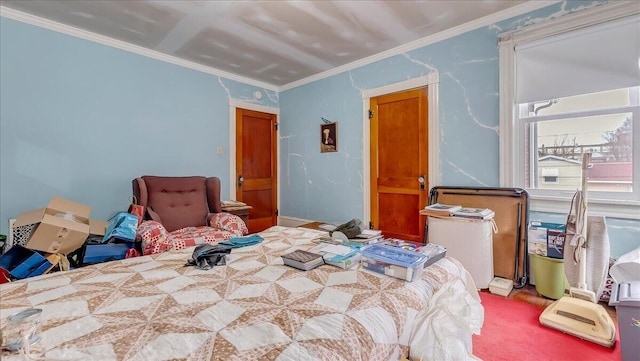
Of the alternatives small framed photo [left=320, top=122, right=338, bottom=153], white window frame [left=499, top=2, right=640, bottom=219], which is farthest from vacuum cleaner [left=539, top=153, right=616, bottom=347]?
small framed photo [left=320, top=122, right=338, bottom=153]

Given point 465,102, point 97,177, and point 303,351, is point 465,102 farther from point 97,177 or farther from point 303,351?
point 97,177

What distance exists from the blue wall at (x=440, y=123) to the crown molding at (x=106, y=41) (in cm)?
120

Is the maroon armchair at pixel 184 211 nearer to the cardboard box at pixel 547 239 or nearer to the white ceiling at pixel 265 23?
the white ceiling at pixel 265 23

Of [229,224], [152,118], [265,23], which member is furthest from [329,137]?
[152,118]

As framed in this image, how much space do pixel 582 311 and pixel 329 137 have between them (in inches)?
125

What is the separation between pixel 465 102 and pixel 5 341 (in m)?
3.42

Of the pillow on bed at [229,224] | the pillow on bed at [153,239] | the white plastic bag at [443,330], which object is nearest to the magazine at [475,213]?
the white plastic bag at [443,330]

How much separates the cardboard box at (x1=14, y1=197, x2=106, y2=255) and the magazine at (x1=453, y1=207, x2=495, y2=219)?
3.19m

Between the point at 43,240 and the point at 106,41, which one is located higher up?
the point at 106,41

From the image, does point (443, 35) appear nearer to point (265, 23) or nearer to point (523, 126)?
point (523, 126)

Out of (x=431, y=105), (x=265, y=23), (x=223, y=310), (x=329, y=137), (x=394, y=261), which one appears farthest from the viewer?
(x=329, y=137)

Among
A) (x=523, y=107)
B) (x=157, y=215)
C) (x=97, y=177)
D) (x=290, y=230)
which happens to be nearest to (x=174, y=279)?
(x=290, y=230)

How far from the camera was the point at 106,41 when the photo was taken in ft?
10.4

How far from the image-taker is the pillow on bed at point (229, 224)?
3.04m
